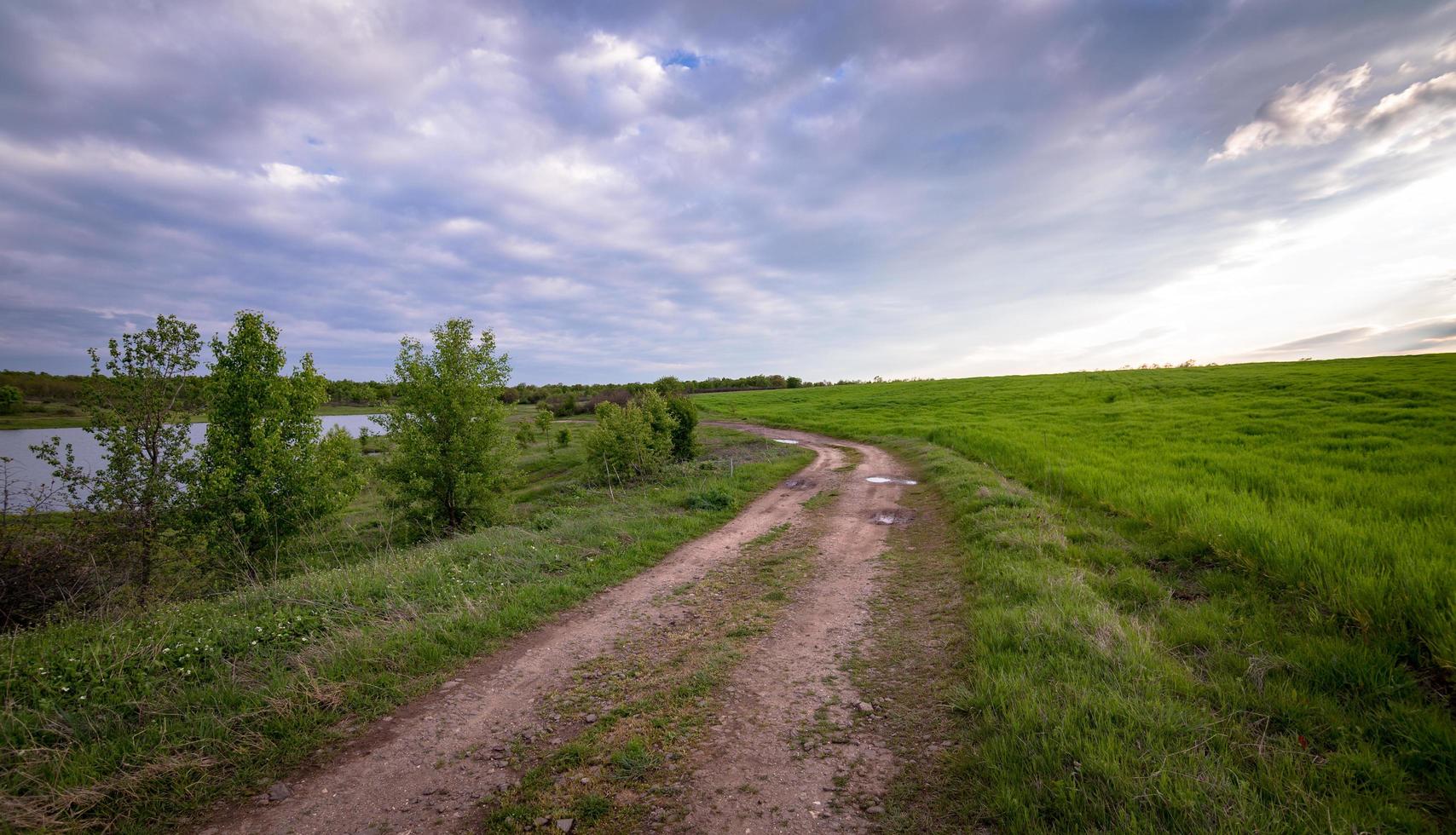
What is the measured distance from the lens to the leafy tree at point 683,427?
85.9 feet

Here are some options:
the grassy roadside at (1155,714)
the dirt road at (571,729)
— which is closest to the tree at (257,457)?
the dirt road at (571,729)

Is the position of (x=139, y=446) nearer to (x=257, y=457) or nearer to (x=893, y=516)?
(x=257, y=457)

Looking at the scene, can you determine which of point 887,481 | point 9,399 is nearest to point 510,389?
point 887,481

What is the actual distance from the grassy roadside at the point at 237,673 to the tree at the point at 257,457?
23.8 feet

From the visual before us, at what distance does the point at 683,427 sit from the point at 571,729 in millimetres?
21700

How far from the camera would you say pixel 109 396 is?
11.8 m

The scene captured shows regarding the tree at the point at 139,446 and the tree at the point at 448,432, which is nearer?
the tree at the point at 139,446

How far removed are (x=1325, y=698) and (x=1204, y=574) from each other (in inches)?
136

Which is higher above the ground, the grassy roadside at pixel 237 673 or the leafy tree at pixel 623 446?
the leafy tree at pixel 623 446

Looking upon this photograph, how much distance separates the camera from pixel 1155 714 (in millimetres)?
4090

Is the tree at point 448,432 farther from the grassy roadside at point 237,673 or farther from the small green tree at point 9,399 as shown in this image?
the small green tree at point 9,399

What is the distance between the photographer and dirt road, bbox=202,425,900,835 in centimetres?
373

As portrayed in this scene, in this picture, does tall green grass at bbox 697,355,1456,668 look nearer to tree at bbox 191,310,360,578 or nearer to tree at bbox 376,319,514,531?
tree at bbox 376,319,514,531

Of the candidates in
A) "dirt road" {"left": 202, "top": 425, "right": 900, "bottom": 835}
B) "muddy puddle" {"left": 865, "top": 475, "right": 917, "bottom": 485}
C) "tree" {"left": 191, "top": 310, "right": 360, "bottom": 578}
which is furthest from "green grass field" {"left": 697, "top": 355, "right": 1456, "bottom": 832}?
"tree" {"left": 191, "top": 310, "right": 360, "bottom": 578}
